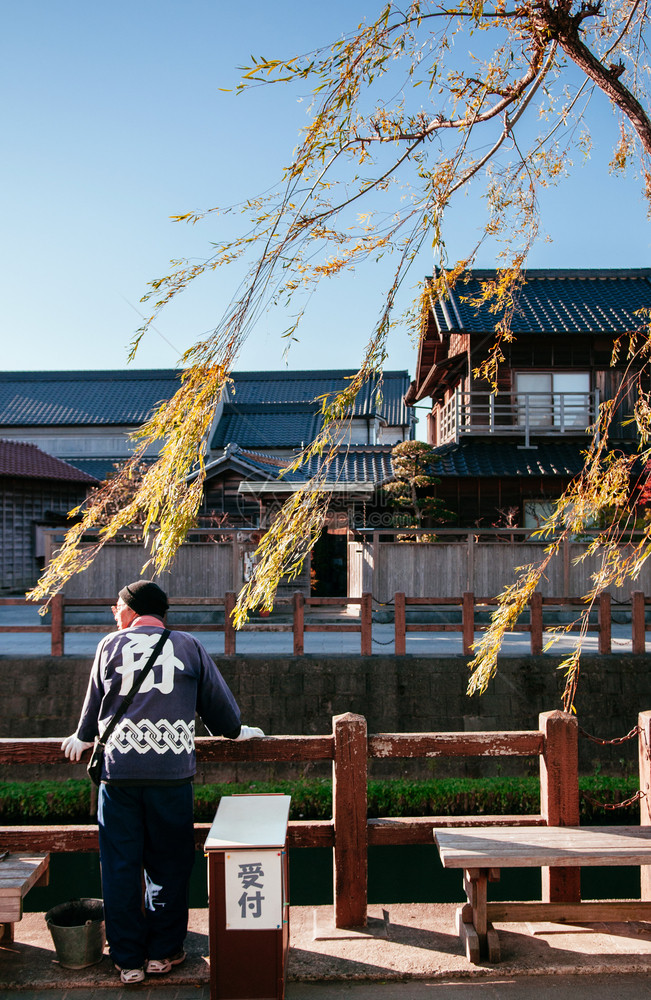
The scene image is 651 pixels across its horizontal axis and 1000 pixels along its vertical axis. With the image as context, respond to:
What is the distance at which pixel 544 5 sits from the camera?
11.6ft

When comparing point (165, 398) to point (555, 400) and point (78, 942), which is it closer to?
point (555, 400)

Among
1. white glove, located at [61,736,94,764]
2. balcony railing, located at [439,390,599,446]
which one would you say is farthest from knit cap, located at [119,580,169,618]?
balcony railing, located at [439,390,599,446]

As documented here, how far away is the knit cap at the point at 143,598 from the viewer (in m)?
3.02

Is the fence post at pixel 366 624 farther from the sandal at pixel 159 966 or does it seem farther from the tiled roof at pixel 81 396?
the tiled roof at pixel 81 396

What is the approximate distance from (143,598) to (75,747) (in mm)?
688

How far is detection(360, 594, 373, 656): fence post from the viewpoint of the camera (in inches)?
360

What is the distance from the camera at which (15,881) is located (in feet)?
9.25

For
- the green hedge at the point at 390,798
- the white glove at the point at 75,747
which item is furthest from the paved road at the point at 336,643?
the white glove at the point at 75,747

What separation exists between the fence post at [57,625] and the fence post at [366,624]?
3.82m

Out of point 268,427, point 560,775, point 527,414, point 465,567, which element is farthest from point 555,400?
point 560,775

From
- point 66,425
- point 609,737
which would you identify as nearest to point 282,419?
point 66,425

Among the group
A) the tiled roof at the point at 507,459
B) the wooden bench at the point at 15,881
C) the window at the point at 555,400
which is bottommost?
the wooden bench at the point at 15,881

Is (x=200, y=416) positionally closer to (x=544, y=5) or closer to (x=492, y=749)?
(x=492, y=749)

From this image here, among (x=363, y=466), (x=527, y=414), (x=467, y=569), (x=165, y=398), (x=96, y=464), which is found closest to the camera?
(x=467, y=569)
